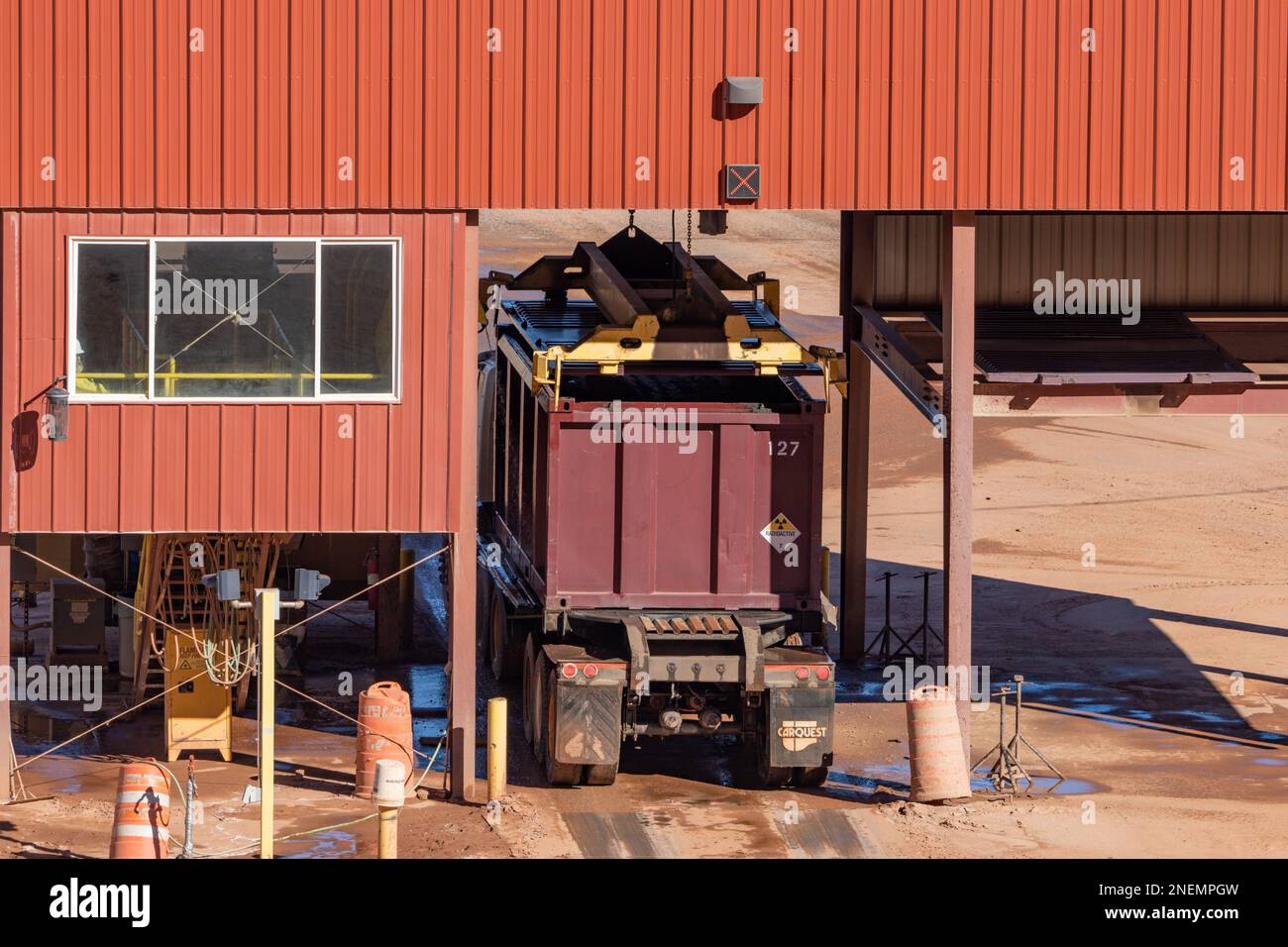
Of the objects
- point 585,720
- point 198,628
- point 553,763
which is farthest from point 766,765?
point 198,628

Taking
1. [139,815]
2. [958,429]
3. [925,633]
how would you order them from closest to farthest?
[139,815], [958,429], [925,633]

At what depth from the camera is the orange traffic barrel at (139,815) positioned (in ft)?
51.9

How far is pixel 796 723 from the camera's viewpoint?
19.3 m

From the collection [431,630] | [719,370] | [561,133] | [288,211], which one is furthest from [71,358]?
[431,630]

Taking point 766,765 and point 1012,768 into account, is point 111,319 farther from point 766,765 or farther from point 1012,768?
point 1012,768

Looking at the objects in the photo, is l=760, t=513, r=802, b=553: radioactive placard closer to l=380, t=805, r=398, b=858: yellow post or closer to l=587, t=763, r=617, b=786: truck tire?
l=587, t=763, r=617, b=786: truck tire

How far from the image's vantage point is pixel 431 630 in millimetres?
27109

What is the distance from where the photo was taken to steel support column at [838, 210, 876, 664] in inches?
969

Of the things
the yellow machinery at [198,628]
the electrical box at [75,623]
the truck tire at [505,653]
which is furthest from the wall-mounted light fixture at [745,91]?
the electrical box at [75,623]

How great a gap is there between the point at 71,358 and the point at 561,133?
16.2ft

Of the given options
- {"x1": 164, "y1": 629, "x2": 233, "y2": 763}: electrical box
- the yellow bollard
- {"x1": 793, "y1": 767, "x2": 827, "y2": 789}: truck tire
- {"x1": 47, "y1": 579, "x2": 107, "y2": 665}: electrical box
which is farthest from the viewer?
{"x1": 47, "y1": 579, "x2": 107, "y2": 665}: electrical box

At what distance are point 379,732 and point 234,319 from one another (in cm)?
404

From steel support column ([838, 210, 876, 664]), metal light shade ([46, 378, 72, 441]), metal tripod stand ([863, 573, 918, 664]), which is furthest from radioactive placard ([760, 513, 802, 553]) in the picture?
metal light shade ([46, 378, 72, 441])

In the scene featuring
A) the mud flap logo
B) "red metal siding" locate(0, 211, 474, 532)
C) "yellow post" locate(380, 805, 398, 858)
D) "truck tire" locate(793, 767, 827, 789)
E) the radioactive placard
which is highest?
"red metal siding" locate(0, 211, 474, 532)
